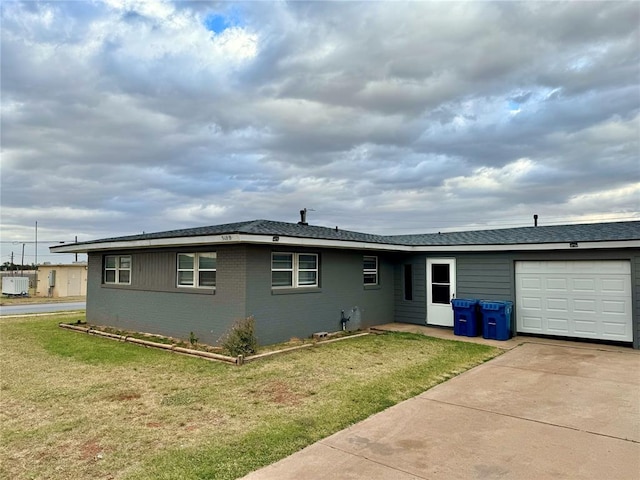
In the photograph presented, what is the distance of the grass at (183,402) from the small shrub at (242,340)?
669 mm

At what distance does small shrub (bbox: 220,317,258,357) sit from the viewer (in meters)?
8.38

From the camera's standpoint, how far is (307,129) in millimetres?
15039

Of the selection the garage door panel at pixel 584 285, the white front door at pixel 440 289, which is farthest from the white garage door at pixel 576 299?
the white front door at pixel 440 289

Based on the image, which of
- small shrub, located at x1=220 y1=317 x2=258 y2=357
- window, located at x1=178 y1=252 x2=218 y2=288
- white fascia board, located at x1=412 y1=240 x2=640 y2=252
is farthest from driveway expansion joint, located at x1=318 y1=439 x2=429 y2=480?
white fascia board, located at x1=412 y1=240 x2=640 y2=252

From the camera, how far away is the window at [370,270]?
41.4 ft

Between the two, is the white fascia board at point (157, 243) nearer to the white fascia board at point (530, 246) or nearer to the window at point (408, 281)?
the white fascia board at point (530, 246)

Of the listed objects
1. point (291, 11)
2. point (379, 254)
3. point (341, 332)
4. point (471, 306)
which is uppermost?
point (291, 11)

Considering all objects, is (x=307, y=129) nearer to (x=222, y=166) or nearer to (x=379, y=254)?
(x=379, y=254)

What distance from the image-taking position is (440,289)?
12.7 meters

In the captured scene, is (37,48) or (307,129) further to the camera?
(307,129)

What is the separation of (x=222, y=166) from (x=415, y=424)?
58.4 feet

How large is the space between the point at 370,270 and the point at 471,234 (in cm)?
400

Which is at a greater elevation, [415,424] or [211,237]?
[211,237]

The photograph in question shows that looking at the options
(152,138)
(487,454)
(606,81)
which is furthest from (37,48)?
(606,81)
